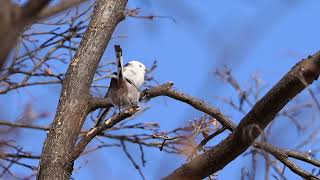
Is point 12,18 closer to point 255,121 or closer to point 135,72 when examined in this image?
point 255,121

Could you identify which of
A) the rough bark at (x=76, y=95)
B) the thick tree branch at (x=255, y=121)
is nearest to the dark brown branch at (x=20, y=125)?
the rough bark at (x=76, y=95)

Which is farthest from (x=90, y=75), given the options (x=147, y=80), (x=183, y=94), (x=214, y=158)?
(x=147, y=80)

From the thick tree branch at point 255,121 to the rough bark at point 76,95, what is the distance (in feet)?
2.46

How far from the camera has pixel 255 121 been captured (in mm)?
2275

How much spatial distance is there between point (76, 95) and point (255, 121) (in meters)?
1.25

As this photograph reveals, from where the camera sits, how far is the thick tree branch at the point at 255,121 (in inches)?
86.9

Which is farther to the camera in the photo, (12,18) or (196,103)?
(196,103)

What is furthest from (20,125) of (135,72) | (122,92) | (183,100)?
(183,100)

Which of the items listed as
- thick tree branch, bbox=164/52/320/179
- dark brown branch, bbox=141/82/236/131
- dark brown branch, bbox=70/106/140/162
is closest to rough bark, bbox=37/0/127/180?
dark brown branch, bbox=70/106/140/162

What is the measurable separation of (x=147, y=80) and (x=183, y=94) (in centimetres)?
206

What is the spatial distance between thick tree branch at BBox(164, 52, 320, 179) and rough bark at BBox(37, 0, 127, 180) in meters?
0.75

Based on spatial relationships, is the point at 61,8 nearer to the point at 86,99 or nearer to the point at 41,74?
the point at 86,99

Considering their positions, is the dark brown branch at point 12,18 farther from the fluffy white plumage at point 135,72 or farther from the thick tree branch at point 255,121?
the fluffy white plumage at point 135,72

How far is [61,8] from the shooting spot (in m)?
1.31
